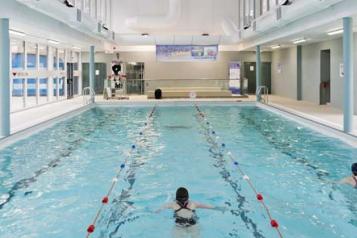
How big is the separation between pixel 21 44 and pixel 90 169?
1106 centimetres

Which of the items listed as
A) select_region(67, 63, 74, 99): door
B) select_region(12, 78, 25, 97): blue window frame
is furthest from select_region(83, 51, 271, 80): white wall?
select_region(12, 78, 25, 97): blue window frame

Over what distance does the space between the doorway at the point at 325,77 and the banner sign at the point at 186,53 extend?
6705mm

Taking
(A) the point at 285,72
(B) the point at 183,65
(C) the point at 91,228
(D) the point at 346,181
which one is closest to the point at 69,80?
(B) the point at 183,65

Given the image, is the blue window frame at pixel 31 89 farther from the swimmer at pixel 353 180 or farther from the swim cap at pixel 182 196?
the swim cap at pixel 182 196

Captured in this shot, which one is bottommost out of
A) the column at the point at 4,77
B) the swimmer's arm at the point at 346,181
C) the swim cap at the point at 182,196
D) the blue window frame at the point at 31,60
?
the swimmer's arm at the point at 346,181

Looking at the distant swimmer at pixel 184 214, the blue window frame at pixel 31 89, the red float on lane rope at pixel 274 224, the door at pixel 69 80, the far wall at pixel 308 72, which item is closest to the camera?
the distant swimmer at pixel 184 214

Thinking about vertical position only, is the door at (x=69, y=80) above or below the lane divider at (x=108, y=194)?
above

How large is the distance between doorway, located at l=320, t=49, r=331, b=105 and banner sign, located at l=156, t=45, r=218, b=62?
6.71 meters

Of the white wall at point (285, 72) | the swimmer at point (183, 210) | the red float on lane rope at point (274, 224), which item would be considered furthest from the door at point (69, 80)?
the red float on lane rope at point (274, 224)

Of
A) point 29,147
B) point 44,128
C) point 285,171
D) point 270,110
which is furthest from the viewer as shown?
point 270,110

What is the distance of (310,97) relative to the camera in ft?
60.4

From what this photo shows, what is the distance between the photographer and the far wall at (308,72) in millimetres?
14948

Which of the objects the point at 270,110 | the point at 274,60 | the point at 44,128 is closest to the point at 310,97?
the point at 270,110

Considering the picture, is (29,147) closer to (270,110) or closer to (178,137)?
(178,137)
